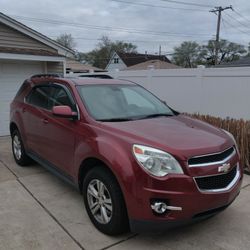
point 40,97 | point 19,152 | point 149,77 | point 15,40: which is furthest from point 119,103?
point 149,77

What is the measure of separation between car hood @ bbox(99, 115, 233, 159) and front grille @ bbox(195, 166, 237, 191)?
25 cm

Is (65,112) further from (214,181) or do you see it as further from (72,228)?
(214,181)

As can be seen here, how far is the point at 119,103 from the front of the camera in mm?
4277

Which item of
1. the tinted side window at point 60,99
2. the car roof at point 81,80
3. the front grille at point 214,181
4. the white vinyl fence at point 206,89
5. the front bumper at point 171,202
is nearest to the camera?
the front bumper at point 171,202

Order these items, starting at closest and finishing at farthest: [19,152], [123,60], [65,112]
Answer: [65,112] < [19,152] < [123,60]

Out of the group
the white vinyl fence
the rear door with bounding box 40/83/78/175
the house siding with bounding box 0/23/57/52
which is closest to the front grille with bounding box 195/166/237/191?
the rear door with bounding box 40/83/78/175

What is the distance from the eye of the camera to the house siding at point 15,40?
31.4 feet

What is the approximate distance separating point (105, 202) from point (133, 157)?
679 mm

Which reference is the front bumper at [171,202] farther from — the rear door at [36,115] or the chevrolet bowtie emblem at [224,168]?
the rear door at [36,115]

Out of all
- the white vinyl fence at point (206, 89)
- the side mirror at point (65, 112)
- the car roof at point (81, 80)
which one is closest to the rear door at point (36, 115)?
the car roof at point (81, 80)

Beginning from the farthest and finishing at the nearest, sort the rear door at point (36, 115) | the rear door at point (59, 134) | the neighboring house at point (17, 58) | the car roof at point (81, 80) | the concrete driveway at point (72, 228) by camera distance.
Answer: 1. the neighboring house at point (17, 58)
2. the rear door at point (36, 115)
3. the car roof at point (81, 80)
4. the rear door at point (59, 134)
5. the concrete driveway at point (72, 228)

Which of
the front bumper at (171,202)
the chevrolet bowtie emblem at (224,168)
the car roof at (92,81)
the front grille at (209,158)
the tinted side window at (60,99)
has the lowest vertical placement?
the front bumper at (171,202)

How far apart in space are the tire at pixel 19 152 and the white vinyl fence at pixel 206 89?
18.6 feet

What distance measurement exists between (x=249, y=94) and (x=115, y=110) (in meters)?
5.47
